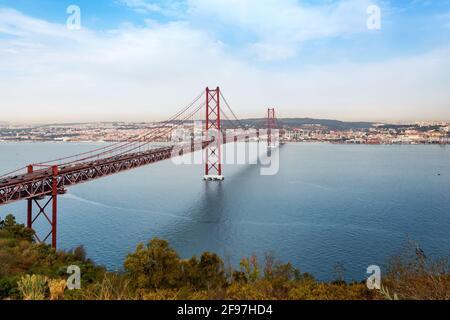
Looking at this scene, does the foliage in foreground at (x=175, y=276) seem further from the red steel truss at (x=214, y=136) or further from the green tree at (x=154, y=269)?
the red steel truss at (x=214, y=136)

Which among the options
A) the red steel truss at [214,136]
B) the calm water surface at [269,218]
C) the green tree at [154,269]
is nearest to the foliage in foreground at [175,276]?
the green tree at [154,269]

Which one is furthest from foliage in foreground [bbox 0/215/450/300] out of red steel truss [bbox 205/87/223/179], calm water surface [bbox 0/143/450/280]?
red steel truss [bbox 205/87/223/179]

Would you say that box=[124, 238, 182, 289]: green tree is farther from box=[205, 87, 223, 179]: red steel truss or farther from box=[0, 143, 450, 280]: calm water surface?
box=[205, 87, 223, 179]: red steel truss

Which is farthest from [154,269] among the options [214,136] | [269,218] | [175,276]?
[214,136]

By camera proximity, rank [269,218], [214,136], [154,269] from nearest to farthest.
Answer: [154,269], [269,218], [214,136]

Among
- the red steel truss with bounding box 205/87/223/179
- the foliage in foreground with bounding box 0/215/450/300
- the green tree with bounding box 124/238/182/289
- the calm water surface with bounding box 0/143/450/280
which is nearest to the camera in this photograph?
the foliage in foreground with bounding box 0/215/450/300

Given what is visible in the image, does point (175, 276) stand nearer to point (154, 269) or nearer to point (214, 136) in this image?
point (154, 269)

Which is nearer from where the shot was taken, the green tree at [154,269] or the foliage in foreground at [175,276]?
the foliage in foreground at [175,276]
